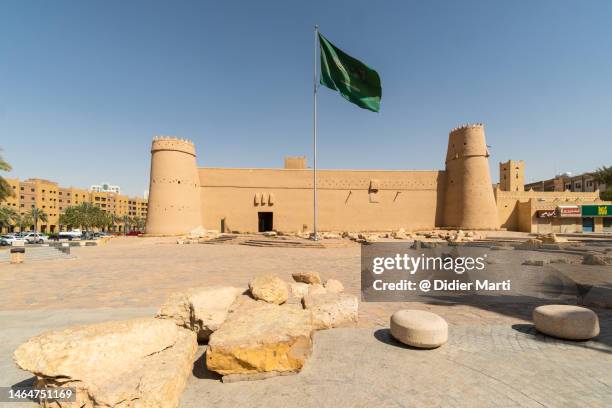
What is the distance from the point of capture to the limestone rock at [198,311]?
3.79 m

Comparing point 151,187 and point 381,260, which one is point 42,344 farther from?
point 151,187

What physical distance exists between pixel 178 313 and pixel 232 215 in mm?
27689

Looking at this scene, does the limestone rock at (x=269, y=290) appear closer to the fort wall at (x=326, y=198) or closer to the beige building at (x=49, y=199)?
the fort wall at (x=326, y=198)

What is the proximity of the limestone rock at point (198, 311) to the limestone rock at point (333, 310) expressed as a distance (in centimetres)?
145

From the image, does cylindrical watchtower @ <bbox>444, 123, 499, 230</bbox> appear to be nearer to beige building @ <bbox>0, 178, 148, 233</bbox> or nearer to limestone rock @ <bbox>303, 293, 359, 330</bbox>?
limestone rock @ <bbox>303, 293, 359, 330</bbox>

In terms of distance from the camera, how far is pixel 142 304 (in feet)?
18.6

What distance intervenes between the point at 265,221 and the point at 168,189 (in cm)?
1140

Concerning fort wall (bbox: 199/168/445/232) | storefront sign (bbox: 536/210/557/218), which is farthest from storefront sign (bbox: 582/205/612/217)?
fort wall (bbox: 199/168/445/232)

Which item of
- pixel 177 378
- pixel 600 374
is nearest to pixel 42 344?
pixel 177 378

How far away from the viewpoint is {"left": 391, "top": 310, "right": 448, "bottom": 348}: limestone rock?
3639mm

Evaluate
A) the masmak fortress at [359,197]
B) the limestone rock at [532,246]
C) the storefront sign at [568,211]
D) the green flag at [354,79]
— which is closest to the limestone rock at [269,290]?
the green flag at [354,79]

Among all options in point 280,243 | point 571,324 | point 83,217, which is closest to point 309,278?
point 571,324

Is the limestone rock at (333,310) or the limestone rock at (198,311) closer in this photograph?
the limestone rock at (198,311)

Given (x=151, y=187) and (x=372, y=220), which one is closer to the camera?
(x=151, y=187)
